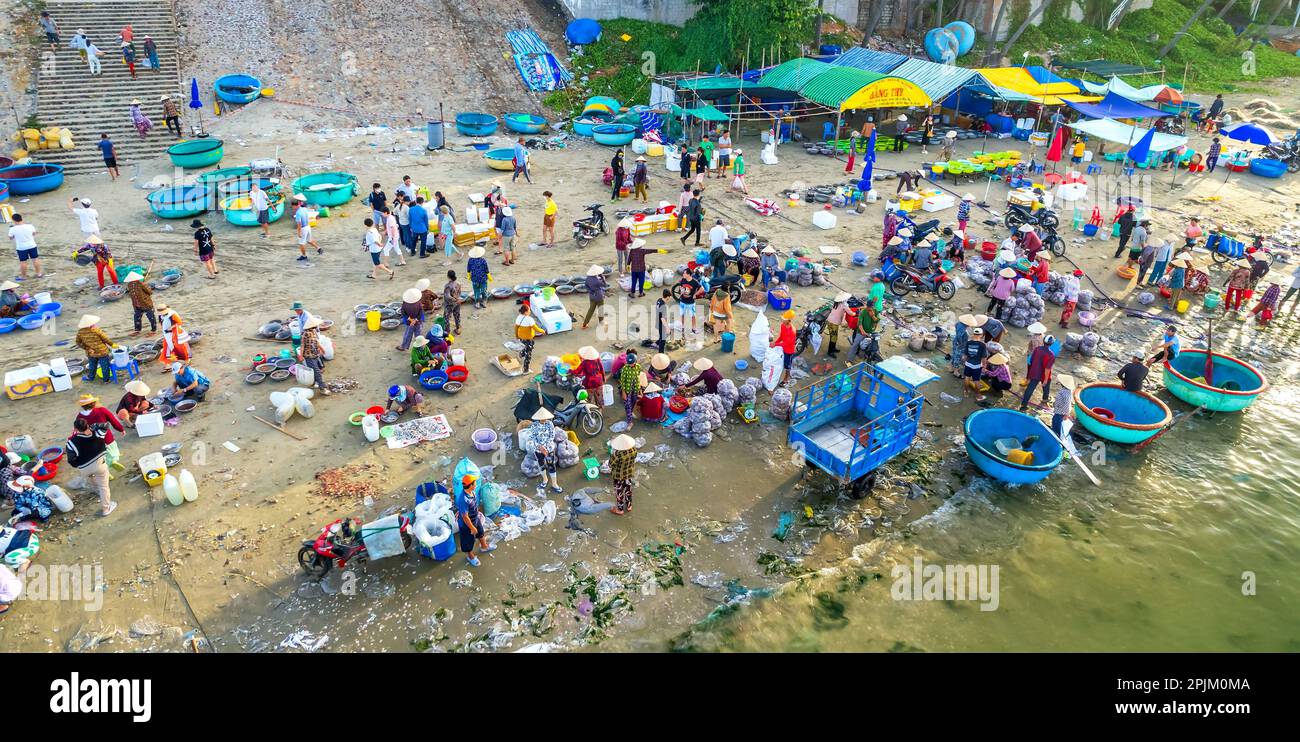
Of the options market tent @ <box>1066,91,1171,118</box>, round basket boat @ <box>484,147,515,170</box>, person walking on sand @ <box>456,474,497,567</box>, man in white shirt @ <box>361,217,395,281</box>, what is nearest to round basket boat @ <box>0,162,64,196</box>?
man in white shirt @ <box>361,217,395,281</box>

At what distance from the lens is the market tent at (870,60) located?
97.8ft

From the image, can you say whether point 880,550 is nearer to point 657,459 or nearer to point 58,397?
point 657,459

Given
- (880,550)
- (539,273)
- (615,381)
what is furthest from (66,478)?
(880,550)

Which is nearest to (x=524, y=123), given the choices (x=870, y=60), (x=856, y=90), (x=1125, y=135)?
(x=856, y=90)

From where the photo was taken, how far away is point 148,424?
1248cm

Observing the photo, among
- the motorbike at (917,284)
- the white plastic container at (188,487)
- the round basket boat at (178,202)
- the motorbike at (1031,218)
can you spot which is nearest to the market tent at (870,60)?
the motorbike at (1031,218)

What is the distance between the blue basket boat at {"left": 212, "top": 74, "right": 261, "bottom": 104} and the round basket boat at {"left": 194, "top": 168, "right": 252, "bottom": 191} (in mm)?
6081

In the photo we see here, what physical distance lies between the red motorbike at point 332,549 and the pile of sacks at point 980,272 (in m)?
14.0

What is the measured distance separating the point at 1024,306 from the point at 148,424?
16.6 metres

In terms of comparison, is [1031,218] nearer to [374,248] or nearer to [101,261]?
[374,248]

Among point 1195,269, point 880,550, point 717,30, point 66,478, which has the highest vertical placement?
point 717,30

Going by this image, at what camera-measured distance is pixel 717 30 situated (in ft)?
99.6

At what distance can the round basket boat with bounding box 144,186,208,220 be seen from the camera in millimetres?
20344
